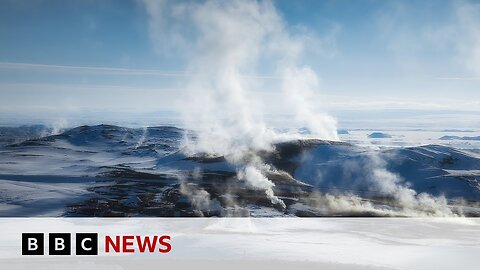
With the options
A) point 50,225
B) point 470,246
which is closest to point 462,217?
point 470,246

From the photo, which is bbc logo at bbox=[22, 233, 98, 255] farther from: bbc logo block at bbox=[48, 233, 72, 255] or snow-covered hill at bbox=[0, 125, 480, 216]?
Answer: snow-covered hill at bbox=[0, 125, 480, 216]

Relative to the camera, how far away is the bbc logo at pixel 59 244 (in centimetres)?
2859

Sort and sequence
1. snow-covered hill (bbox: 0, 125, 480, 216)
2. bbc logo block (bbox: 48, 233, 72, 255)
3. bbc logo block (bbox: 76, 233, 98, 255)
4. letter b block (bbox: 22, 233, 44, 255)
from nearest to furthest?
letter b block (bbox: 22, 233, 44, 255)
bbc logo block (bbox: 76, 233, 98, 255)
bbc logo block (bbox: 48, 233, 72, 255)
snow-covered hill (bbox: 0, 125, 480, 216)

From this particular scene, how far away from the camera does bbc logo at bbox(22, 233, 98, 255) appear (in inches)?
1126

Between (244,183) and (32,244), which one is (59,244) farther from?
(244,183)

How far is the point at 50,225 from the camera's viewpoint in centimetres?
3669

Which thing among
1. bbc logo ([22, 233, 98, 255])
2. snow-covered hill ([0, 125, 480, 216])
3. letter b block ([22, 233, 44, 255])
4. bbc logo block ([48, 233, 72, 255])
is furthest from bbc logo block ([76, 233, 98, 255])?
snow-covered hill ([0, 125, 480, 216])

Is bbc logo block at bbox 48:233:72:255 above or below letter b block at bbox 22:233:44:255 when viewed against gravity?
below

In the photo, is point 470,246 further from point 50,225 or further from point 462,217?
point 50,225

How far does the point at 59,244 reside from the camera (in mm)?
30875

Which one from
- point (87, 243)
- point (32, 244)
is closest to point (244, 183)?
point (87, 243)

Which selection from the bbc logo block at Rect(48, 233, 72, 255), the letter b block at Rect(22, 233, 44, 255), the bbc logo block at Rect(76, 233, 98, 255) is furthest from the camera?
the bbc logo block at Rect(48, 233, 72, 255)

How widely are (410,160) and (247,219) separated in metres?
43.0

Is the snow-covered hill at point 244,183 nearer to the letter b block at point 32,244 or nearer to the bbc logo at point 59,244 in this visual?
the letter b block at point 32,244
